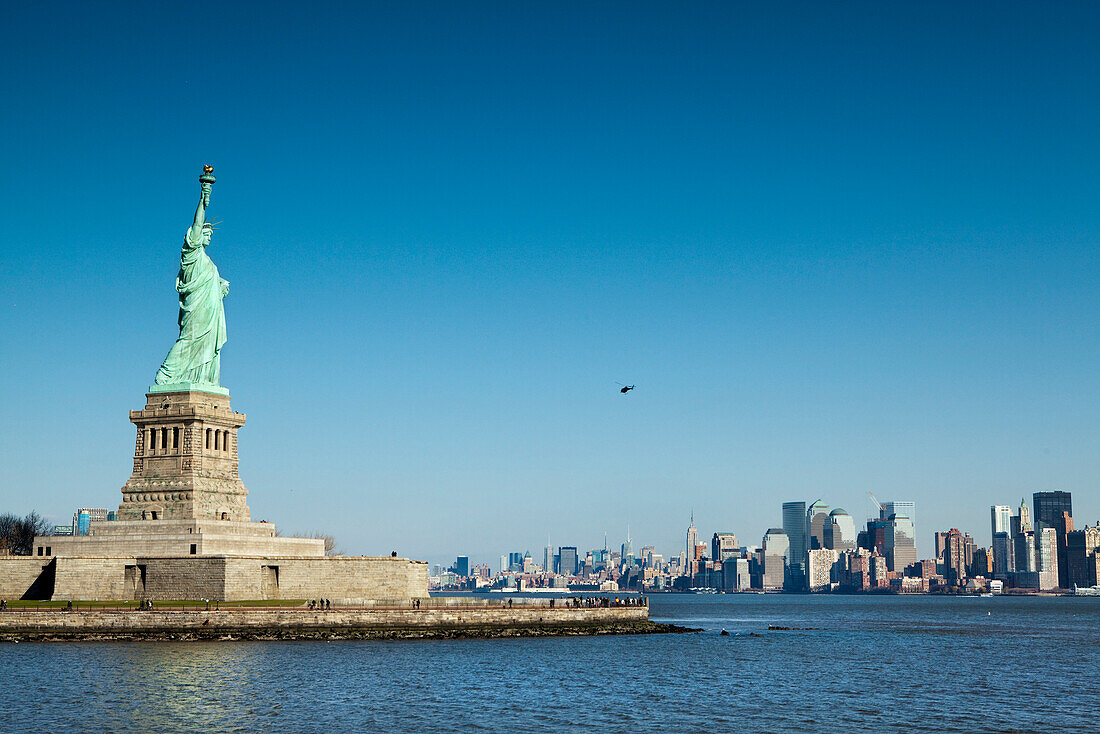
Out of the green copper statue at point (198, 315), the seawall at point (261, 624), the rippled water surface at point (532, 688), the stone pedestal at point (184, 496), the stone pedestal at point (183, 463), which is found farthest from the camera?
the green copper statue at point (198, 315)

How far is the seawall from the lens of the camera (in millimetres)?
65438

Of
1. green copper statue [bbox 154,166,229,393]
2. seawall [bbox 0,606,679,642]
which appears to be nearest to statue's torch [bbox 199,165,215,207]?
green copper statue [bbox 154,166,229,393]

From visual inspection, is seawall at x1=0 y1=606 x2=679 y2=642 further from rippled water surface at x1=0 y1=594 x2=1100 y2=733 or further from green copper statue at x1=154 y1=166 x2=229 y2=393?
green copper statue at x1=154 y1=166 x2=229 y2=393

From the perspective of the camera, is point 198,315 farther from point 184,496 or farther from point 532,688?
point 532,688

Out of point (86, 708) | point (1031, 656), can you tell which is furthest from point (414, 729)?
point (1031, 656)

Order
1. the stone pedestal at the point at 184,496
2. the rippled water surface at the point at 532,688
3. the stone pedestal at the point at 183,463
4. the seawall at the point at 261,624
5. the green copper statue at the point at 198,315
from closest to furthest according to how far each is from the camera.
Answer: the rippled water surface at the point at 532,688, the seawall at the point at 261,624, the stone pedestal at the point at 184,496, the stone pedestal at the point at 183,463, the green copper statue at the point at 198,315

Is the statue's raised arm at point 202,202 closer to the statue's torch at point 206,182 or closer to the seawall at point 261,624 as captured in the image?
the statue's torch at point 206,182

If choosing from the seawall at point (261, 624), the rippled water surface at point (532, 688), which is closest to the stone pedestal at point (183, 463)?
the seawall at point (261, 624)

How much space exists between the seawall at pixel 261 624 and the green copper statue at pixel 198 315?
16.8m

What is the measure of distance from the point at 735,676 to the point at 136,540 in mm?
34998

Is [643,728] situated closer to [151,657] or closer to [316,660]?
[316,660]

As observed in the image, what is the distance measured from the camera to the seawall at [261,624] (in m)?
65.4

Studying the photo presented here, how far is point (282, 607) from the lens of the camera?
6831 cm

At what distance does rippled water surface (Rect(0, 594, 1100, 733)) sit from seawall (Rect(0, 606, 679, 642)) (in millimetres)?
2126
